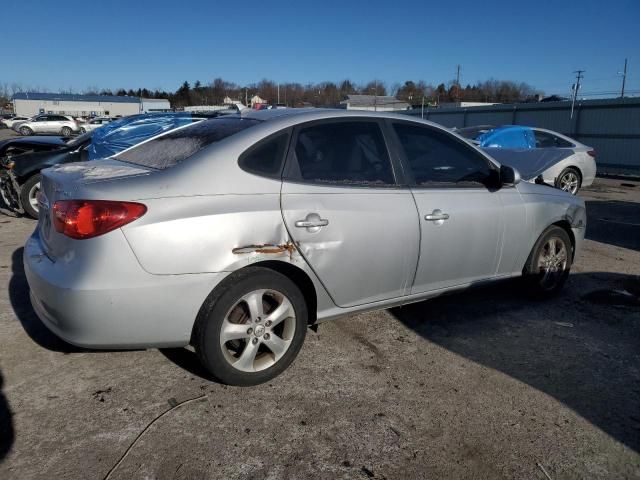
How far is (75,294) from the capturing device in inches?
99.5

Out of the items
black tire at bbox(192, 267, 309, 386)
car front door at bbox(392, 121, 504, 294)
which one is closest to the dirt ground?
black tire at bbox(192, 267, 309, 386)

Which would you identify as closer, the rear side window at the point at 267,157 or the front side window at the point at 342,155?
the rear side window at the point at 267,157

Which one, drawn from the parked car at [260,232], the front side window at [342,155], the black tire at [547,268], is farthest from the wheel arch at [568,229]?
the front side window at [342,155]

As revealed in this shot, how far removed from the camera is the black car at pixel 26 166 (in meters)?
7.38

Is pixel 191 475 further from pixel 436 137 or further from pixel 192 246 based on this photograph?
pixel 436 137

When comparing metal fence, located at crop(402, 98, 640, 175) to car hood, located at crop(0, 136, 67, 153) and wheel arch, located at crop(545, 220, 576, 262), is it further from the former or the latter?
car hood, located at crop(0, 136, 67, 153)

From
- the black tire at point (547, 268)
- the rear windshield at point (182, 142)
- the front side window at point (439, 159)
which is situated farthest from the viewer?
the black tire at point (547, 268)

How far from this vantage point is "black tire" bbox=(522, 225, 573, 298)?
436 cm

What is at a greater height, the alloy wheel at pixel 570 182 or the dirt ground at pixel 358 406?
the alloy wheel at pixel 570 182

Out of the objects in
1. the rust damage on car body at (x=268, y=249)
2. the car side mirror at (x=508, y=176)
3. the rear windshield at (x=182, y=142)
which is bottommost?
the rust damage on car body at (x=268, y=249)

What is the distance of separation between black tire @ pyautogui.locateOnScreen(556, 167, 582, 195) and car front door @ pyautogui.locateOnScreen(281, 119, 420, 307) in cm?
859

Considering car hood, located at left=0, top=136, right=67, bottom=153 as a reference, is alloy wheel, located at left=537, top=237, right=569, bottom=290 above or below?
below

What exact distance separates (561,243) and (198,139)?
3.33 metres

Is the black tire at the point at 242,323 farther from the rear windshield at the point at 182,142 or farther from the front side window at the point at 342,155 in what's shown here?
the rear windshield at the point at 182,142
